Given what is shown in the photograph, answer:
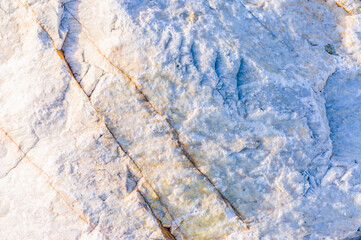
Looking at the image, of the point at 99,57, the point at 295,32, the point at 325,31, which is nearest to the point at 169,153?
the point at 99,57

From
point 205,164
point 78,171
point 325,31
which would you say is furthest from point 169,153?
point 325,31

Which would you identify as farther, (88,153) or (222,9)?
(222,9)

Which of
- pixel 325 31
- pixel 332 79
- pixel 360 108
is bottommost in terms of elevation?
pixel 360 108

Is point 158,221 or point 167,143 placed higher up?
point 167,143

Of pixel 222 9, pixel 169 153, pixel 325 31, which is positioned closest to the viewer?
Answer: pixel 169 153

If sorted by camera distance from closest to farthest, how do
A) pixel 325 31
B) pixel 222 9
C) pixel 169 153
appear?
1. pixel 169 153
2. pixel 222 9
3. pixel 325 31

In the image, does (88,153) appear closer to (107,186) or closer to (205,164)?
(107,186)

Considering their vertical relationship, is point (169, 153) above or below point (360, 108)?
above
